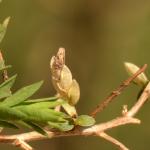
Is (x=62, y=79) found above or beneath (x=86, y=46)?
beneath

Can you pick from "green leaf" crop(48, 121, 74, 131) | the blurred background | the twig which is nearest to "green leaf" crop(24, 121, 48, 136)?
"green leaf" crop(48, 121, 74, 131)

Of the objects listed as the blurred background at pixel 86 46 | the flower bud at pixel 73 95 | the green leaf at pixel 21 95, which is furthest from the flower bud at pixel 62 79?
the blurred background at pixel 86 46

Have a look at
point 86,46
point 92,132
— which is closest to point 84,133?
point 92,132

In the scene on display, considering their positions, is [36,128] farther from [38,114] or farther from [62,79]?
[62,79]

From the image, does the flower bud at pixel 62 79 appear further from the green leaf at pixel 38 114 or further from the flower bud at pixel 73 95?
the green leaf at pixel 38 114

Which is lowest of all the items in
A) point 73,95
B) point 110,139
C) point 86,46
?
point 110,139

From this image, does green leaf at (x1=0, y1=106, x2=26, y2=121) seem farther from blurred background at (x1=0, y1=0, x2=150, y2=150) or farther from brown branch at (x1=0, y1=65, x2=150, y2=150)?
blurred background at (x1=0, y1=0, x2=150, y2=150)

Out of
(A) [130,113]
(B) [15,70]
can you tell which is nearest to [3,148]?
(B) [15,70]
